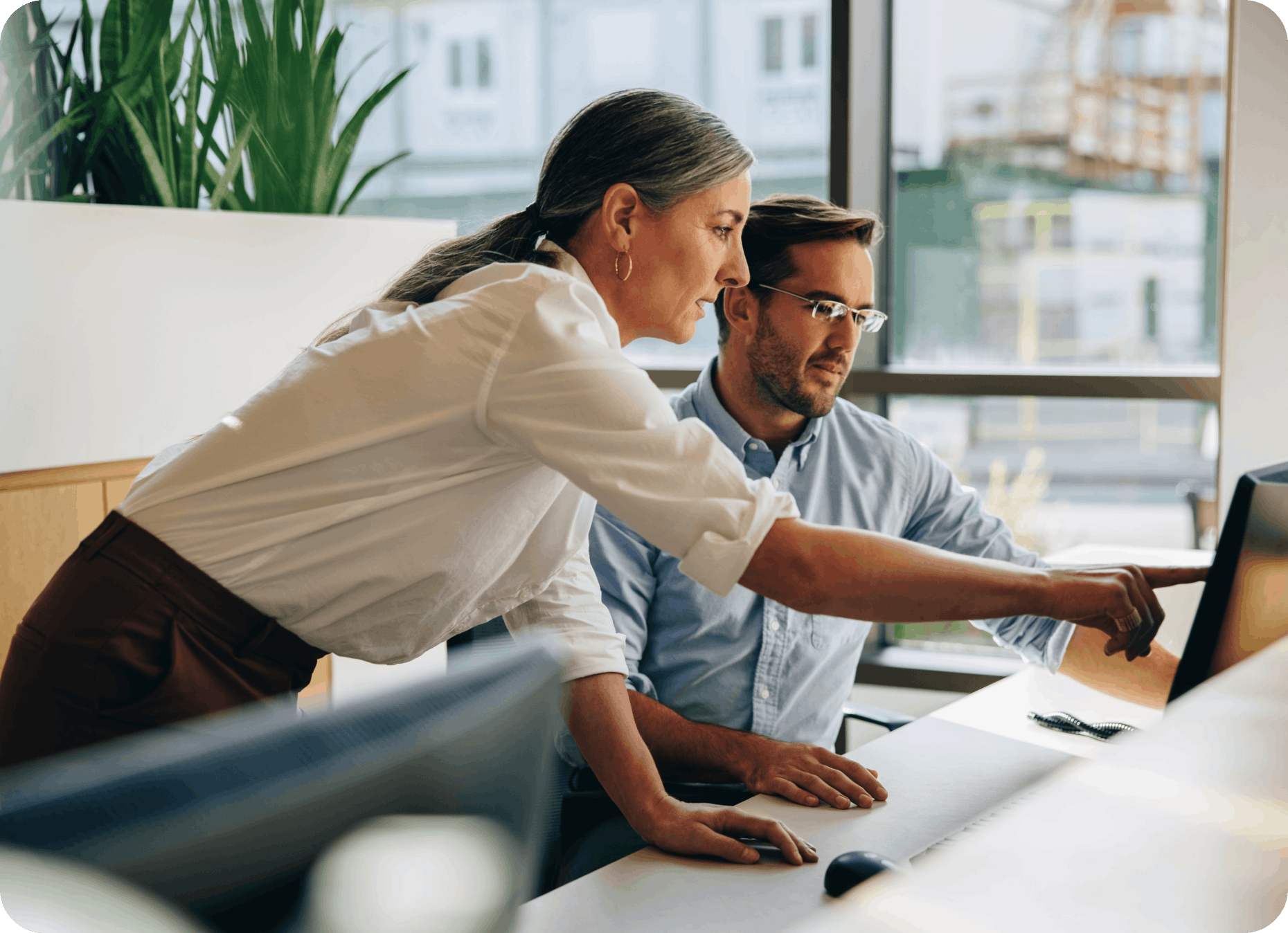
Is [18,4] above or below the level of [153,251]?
above

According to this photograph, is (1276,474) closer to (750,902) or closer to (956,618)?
(956,618)

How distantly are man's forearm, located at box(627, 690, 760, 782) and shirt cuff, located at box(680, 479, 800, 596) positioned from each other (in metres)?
0.52

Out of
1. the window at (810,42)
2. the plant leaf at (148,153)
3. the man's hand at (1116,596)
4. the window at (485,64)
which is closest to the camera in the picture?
the man's hand at (1116,596)

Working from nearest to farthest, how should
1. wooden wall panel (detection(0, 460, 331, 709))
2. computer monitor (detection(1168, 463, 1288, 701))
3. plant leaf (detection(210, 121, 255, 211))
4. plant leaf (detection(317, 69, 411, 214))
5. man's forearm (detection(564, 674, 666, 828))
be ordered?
computer monitor (detection(1168, 463, 1288, 701)) → man's forearm (detection(564, 674, 666, 828)) → wooden wall panel (detection(0, 460, 331, 709)) → plant leaf (detection(210, 121, 255, 211)) → plant leaf (detection(317, 69, 411, 214))

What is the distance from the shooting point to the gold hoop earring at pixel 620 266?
126 centimetres

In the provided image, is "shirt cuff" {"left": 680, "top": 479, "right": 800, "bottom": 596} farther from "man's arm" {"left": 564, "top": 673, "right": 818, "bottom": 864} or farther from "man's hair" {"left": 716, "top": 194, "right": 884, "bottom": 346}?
"man's hair" {"left": 716, "top": 194, "right": 884, "bottom": 346}

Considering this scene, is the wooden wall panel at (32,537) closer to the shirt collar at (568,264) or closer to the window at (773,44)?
the shirt collar at (568,264)

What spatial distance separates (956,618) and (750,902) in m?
0.31

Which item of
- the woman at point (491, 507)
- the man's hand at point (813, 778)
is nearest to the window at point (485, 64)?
the woman at point (491, 507)

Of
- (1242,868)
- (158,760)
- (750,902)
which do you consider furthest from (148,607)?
(1242,868)

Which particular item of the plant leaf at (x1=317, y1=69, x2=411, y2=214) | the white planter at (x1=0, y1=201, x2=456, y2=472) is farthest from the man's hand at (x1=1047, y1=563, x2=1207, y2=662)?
the plant leaf at (x1=317, y1=69, x2=411, y2=214)

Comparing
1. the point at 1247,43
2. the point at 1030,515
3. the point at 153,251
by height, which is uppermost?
the point at 1247,43

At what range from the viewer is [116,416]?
226 centimetres

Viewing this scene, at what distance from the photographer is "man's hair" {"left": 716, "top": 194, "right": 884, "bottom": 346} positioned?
187 centimetres
